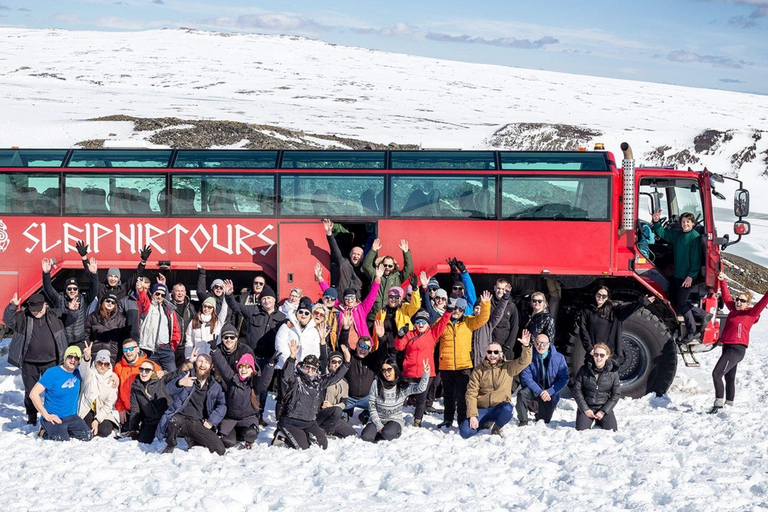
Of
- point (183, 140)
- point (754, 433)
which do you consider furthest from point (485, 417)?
point (183, 140)

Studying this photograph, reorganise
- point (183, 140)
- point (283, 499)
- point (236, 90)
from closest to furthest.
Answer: point (283, 499)
point (183, 140)
point (236, 90)

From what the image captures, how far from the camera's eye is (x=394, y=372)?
32.1 feet

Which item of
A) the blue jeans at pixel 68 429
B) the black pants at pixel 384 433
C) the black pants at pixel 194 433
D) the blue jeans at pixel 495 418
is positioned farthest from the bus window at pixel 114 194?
the blue jeans at pixel 495 418

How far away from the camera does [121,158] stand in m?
12.7

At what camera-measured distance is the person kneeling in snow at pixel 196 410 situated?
912cm

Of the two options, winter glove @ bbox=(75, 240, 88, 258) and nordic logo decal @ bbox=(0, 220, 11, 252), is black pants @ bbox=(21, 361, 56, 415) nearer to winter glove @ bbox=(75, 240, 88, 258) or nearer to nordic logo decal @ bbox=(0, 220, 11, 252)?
winter glove @ bbox=(75, 240, 88, 258)

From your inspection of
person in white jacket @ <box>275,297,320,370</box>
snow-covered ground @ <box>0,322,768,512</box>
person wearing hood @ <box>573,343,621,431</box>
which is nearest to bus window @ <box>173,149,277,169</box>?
person in white jacket @ <box>275,297,320,370</box>

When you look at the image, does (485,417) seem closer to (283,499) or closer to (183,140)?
(283,499)

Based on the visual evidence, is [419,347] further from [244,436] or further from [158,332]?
[158,332]

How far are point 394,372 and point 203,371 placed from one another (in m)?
2.10

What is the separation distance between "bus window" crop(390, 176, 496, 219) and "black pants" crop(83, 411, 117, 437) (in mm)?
4715

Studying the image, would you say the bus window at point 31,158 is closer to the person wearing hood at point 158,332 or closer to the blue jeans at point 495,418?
the person wearing hood at point 158,332

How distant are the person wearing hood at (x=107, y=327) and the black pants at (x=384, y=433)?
355 cm

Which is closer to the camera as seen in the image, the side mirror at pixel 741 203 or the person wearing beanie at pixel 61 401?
the person wearing beanie at pixel 61 401
